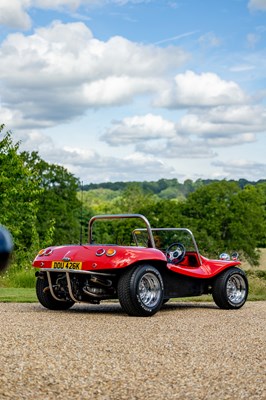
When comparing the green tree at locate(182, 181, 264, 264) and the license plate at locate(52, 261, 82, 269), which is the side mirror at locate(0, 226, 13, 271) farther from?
the green tree at locate(182, 181, 264, 264)

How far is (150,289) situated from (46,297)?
1856 mm

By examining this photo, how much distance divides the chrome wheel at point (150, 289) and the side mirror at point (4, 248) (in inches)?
386

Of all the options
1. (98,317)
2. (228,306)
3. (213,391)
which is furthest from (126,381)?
(228,306)

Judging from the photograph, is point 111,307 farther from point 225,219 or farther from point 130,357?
point 225,219

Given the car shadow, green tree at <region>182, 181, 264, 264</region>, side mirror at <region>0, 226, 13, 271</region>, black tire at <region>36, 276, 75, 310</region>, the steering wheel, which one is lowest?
the car shadow

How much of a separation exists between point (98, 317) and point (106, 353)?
358cm

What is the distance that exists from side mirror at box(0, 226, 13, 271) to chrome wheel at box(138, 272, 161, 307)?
32.2 feet

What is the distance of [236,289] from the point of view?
1348 cm

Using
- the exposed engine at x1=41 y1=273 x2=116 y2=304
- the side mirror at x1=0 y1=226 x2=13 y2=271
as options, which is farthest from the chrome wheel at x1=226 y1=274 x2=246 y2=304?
the side mirror at x1=0 y1=226 x2=13 y2=271

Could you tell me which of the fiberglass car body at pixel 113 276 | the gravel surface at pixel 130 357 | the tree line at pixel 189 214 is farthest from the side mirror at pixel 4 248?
the tree line at pixel 189 214

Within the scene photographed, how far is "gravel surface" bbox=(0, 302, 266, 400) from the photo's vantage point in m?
5.85

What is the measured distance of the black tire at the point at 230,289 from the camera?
13.1 meters

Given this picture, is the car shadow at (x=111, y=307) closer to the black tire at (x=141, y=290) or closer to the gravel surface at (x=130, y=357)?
the black tire at (x=141, y=290)

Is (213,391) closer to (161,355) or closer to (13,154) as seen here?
(161,355)
